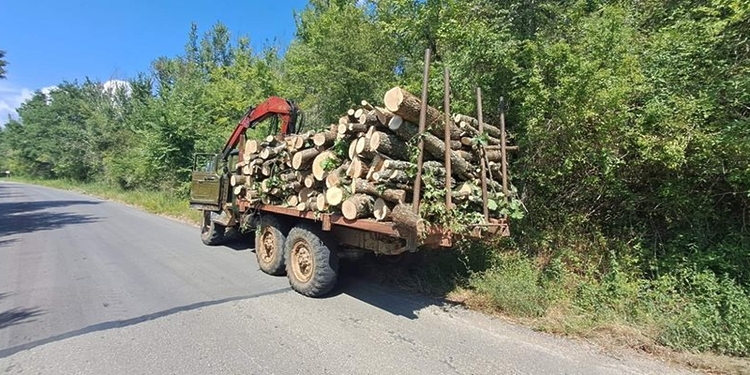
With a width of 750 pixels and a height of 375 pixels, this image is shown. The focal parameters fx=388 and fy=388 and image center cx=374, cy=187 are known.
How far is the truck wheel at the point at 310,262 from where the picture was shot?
512 centimetres

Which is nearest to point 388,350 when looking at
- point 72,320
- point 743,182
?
point 72,320

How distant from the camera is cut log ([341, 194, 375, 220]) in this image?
4516 millimetres

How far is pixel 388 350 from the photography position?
12.0ft

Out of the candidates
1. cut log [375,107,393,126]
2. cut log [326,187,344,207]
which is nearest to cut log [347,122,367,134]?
cut log [375,107,393,126]

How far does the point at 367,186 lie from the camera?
14.9ft

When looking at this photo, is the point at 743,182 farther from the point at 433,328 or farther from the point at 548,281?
the point at 433,328

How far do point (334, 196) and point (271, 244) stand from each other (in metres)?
2.26

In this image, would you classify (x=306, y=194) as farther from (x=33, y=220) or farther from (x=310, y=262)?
(x=33, y=220)

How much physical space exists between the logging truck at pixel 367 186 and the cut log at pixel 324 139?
14 millimetres

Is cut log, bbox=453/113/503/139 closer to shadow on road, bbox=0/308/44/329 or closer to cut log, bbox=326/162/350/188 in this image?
cut log, bbox=326/162/350/188

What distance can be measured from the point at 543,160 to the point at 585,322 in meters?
2.53

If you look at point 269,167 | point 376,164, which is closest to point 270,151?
point 269,167

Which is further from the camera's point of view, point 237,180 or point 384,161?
point 237,180

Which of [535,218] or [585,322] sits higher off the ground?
[535,218]
